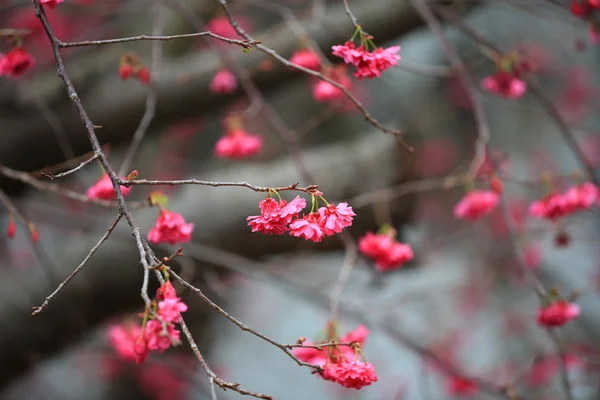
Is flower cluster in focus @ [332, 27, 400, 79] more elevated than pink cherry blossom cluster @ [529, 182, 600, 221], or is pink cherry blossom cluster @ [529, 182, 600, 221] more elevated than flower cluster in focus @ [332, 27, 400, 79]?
pink cherry blossom cluster @ [529, 182, 600, 221]

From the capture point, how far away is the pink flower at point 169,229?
0.94 m

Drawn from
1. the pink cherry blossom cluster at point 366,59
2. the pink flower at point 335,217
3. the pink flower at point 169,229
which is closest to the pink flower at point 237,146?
the pink flower at point 169,229

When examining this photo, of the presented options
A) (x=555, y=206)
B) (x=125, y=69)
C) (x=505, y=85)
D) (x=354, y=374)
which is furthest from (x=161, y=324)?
(x=505, y=85)

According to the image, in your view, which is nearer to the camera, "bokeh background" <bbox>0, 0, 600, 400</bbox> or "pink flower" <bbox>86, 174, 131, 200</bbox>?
"pink flower" <bbox>86, 174, 131, 200</bbox>

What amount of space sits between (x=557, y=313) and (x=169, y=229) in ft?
2.49

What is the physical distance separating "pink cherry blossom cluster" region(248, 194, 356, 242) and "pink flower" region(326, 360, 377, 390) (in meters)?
0.19

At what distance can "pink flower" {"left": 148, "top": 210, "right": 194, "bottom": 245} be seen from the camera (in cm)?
94

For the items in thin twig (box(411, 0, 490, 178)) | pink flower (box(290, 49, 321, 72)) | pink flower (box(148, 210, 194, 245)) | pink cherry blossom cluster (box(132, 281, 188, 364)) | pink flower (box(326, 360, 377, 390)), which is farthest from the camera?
pink flower (box(290, 49, 321, 72))

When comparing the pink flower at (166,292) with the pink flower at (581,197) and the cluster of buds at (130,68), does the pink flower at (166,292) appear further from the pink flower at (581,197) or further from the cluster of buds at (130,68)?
the pink flower at (581,197)

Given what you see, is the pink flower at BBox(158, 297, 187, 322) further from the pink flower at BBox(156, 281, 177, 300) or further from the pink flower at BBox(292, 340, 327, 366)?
the pink flower at BBox(292, 340, 327, 366)

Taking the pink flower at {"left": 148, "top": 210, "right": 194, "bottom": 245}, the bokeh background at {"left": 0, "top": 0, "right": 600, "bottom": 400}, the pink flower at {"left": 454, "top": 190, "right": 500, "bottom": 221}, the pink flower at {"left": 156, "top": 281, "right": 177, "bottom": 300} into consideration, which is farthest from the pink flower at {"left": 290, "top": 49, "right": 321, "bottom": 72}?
the pink flower at {"left": 156, "top": 281, "right": 177, "bottom": 300}

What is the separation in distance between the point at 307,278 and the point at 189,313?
2.54ft

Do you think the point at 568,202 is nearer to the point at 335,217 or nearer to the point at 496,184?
the point at 496,184

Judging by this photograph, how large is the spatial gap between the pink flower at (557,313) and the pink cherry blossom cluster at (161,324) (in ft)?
2.66
